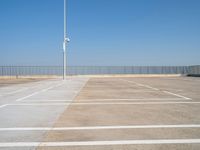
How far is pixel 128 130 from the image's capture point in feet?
25.8

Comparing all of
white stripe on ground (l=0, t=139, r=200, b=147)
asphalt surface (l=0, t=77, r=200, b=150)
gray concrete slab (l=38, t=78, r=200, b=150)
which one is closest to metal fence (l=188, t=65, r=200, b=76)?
gray concrete slab (l=38, t=78, r=200, b=150)

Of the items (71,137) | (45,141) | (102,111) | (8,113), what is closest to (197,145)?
(71,137)

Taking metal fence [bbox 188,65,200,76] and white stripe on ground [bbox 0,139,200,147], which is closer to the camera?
white stripe on ground [bbox 0,139,200,147]

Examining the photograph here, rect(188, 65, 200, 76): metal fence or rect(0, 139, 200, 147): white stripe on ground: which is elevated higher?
rect(188, 65, 200, 76): metal fence

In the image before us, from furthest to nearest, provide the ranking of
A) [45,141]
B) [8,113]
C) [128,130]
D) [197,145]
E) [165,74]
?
1. [165,74]
2. [8,113]
3. [128,130]
4. [45,141]
5. [197,145]

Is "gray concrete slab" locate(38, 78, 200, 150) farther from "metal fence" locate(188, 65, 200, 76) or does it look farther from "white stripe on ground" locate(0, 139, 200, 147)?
"metal fence" locate(188, 65, 200, 76)

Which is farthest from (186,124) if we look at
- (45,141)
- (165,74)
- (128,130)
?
(165,74)

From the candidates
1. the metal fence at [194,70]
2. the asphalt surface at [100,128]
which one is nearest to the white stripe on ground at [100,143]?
the asphalt surface at [100,128]

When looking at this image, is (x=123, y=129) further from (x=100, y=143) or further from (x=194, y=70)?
(x=194, y=70)

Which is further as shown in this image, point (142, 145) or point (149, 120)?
point (149, 120)

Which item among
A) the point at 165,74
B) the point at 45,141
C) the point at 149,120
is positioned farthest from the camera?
the point at 165,74

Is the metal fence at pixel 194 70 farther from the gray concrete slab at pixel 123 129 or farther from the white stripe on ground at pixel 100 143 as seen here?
the white stripe on ground at pixel 100 143

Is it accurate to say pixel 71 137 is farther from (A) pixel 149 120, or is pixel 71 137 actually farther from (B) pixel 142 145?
(A) pixel 149 120

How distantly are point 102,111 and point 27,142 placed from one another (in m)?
4.90
